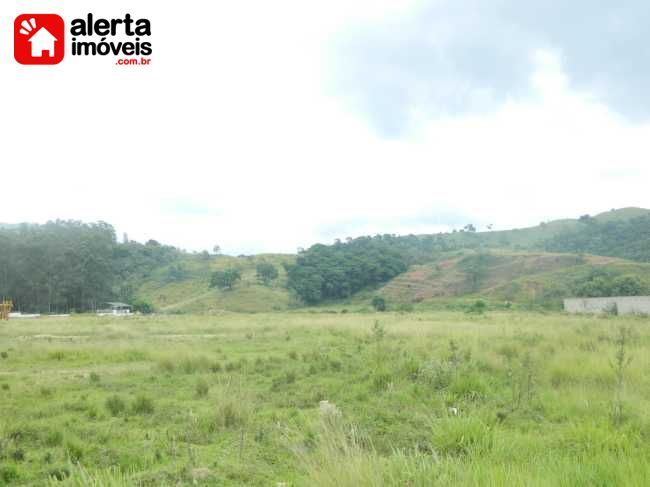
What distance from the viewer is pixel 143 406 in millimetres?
7996

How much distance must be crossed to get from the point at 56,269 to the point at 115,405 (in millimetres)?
80814

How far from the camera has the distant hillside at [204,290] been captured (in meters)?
85.0

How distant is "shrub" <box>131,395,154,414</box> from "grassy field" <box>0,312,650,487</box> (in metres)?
0.03

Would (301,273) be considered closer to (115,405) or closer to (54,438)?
(115,405)

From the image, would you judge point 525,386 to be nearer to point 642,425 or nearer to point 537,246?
point 642,425

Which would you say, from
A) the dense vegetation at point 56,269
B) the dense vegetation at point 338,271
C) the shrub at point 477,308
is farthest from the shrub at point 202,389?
the dense vegetation at point 56,269

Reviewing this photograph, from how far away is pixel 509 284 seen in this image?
76000 mm

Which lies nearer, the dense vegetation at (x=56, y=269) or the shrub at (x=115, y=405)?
the shrub at (x=115, y=405)

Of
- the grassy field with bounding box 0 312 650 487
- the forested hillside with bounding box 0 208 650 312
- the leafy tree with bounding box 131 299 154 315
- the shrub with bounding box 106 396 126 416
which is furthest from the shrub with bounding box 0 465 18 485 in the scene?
the leafy tree with bounding box 131 299 154 315

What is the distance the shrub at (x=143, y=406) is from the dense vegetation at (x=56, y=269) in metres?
79.1

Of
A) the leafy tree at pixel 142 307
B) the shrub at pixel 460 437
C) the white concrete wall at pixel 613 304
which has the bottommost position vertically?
the leafy tree at pixel 142 307

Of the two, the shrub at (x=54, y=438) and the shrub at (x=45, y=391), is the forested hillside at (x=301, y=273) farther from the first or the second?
the shrub at (x=54, y=438)

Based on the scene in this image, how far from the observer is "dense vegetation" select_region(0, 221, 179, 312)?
7550cm

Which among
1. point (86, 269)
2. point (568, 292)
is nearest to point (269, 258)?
point (86, 269)
